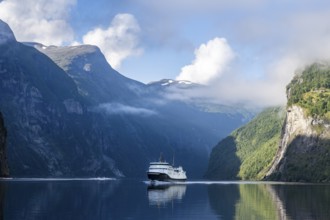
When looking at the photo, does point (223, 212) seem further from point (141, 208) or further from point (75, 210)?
point (75, 210)

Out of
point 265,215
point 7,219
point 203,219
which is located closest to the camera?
point 7,219

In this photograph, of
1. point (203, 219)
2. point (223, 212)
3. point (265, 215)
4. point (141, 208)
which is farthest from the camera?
point (141, 208)

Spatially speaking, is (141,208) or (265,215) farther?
(141,208)

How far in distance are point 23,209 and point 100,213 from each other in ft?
39.1

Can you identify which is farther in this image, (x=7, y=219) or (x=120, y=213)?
(x=120, y=213)

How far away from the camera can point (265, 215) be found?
82812 millimetres

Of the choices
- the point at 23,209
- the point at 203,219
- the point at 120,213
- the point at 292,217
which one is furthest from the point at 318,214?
the point at 23,209

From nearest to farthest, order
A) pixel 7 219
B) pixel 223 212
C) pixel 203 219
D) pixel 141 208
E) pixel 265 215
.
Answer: pixel 7 219 < pixel 203 219 < pixel 265 215 < pixel 223 212 < pixel 141 208

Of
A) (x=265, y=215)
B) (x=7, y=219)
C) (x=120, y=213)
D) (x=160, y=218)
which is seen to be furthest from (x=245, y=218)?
(x=7, y=219)

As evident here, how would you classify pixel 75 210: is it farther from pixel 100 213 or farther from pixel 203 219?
pixel 203 219

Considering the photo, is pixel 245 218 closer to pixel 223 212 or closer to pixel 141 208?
pixel 223 212

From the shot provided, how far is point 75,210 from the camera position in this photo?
85.8m

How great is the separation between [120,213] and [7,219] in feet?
60.0

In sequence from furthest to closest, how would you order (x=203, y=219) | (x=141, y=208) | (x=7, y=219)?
(x=141, y=208) < (x=203, y=219) < (x=7, y=219)
